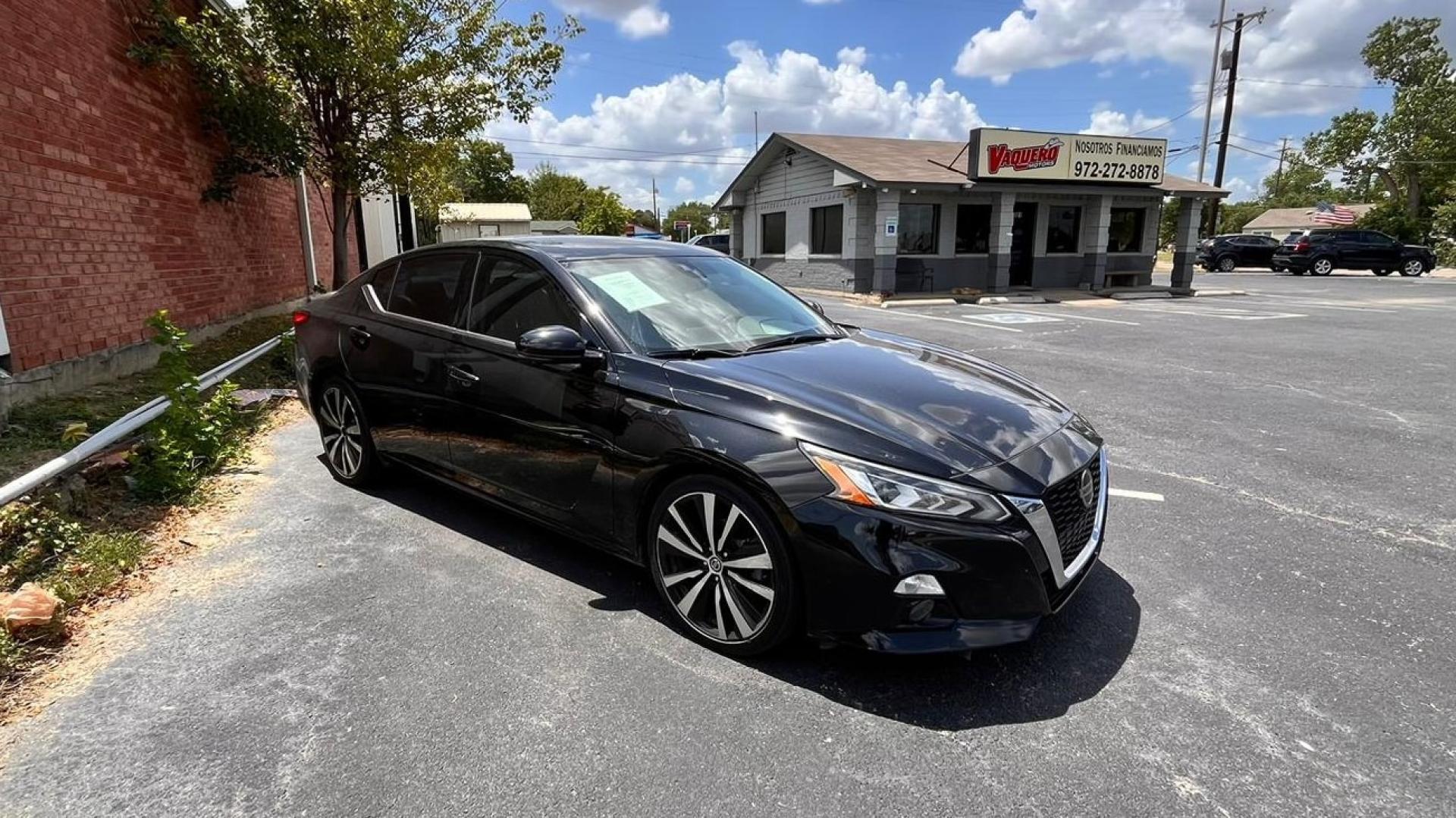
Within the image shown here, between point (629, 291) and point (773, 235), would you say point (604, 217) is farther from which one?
point (629, 291)

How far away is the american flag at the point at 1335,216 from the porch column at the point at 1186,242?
23.3 meters

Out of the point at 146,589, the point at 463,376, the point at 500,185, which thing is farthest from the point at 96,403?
the point at 500,185

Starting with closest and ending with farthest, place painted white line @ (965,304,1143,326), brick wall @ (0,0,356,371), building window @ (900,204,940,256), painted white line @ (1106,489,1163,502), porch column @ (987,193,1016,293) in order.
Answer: painted white line @ (1106,489,1163,502)
brick wall @ (0,0,356,371)
painted white line @ (965,304,1143,326)
porch column @ (987,193,1016,293)
building window @ (900,204,940,256)

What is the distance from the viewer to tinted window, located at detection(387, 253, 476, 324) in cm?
402

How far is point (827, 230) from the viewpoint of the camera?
21.2 meters

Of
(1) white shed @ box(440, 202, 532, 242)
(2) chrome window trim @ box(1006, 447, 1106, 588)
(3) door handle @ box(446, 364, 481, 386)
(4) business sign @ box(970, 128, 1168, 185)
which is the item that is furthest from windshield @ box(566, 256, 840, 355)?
(1) white shed @ box(440, 202, 532, 242)

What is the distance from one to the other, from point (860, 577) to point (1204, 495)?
10.4ft

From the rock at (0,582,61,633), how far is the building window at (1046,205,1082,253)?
22341 mm

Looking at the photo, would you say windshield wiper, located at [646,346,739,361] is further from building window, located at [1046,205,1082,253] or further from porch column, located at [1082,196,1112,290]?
porch column, located at [1082,196,1112,290]

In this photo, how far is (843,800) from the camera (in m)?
2.12

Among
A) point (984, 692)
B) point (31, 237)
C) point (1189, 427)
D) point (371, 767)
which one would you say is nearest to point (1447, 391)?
point (1189, 427)

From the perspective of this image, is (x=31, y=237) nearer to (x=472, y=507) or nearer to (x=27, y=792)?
(x=472, y=507)

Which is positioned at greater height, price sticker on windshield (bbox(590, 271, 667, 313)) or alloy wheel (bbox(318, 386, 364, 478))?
price sticker on windshield (bbox(590, 271, 667, 313))

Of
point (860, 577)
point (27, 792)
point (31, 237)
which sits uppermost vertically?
point (31, 237)
